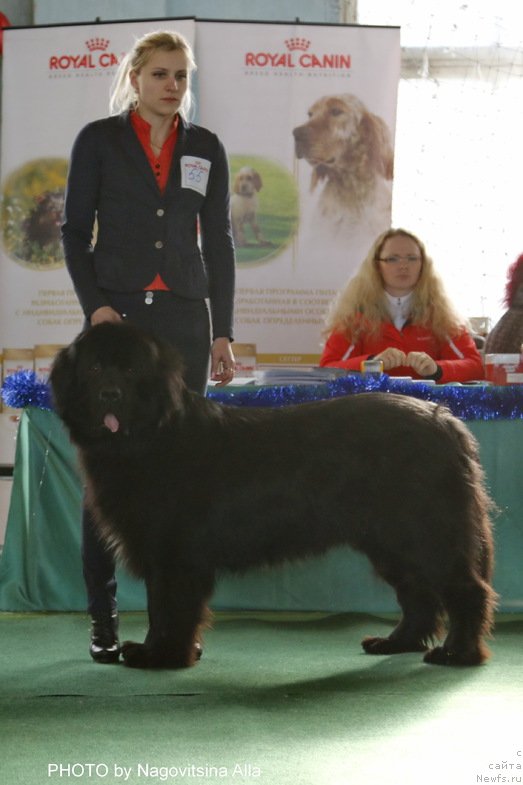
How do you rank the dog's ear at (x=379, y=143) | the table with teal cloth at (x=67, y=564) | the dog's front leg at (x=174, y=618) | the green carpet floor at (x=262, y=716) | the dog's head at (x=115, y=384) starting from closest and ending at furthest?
the green carpet floor at (x=262, y=716) → the dog's head at (x=115, y=384) → the dog's front leg at (x=174, y=618) → the table with teal cloth at (x=67, y=564) → the dog's ear at (x=379, y=143)

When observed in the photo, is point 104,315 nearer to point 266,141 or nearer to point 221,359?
point 221,359

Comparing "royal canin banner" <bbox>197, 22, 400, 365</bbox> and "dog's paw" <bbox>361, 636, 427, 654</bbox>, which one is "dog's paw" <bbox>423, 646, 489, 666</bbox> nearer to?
"dog's paw" <bbox>361, 636, 427, 654</bbox>

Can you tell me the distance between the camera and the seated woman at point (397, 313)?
502 cm

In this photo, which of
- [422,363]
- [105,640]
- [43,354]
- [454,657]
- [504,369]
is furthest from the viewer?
[43,354]

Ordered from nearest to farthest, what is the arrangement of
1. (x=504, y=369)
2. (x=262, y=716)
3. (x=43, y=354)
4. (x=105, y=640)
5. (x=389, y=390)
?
1. (x=262, y=716)
2. (x=105, y=640)
3. (x=389, y=390)
4. (x=504, y=369)
5. (x=43, y=354)

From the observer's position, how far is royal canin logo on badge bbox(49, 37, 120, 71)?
630 centimetres

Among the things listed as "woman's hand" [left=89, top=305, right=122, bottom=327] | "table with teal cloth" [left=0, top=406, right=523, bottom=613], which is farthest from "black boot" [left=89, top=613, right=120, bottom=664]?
"woman's hand" [left=89, top=305, right=122, bottom=327]

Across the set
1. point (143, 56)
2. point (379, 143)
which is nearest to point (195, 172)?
point (143, 56)

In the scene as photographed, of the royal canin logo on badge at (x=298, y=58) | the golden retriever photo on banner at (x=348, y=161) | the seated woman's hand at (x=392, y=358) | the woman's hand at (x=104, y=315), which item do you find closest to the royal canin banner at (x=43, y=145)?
the royal canin logo on badge at (x=298, y=58)

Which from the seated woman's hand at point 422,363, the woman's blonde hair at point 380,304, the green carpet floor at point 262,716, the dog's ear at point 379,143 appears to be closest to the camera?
the green carpet floor at point 262,716

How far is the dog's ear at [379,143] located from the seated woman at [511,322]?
1230 mm

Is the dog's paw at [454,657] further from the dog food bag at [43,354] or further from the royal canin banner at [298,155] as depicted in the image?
the dog food bag at [43,354]

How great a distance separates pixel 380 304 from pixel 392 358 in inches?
18.6

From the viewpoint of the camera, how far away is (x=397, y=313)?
510 centimetres
